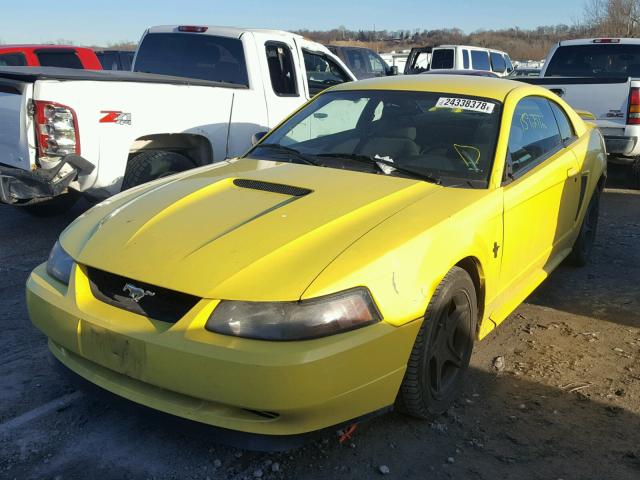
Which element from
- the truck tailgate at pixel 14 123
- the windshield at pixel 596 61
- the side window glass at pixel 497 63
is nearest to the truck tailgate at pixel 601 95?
the windshield at pixel 596 61

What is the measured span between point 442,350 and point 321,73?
19.0ft

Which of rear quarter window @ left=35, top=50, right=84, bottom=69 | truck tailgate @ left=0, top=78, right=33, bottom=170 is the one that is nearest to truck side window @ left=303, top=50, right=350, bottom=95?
truck tailgate @ left=0, top=78, right=33, bottom=170

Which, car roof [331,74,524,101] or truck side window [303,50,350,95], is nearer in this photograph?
car roof [331,74,524,101]

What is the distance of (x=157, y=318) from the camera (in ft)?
8.36

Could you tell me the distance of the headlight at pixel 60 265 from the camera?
289 centimetres

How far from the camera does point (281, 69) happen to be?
699cm

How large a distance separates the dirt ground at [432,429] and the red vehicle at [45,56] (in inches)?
295

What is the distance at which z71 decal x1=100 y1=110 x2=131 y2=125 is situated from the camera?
4996 mm

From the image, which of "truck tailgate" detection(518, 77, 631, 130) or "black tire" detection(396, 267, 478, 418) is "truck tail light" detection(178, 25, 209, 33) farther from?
"black tire" detection(396, 267, 478, 418)

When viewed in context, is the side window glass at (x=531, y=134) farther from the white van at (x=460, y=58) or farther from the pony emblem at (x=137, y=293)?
the white van at (x=460, y=58)

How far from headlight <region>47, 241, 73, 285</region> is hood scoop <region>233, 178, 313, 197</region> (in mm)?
959

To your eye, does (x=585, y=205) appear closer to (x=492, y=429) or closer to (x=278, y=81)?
(x=492, y=429)

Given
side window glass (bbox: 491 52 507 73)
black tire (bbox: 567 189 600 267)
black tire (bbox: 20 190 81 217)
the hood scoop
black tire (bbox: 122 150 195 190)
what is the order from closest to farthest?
the hood scoop < black tire (bbox: 567 189 600 267) < black tire (bbox: 122 150 195 190) < black tire (bbox: 20 190 81 217) < side window glass (bbox: 491 52 507 73)

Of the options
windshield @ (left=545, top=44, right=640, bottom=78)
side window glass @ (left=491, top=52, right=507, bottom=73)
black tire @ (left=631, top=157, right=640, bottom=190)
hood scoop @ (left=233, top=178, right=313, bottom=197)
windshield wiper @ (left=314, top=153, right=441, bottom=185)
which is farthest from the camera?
side window glass @ (left=491, top=52, right=507, bottom=73)
